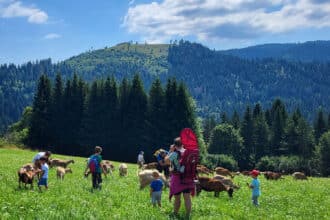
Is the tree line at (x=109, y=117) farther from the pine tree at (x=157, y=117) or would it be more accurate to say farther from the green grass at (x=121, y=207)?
the green grass at (x=121, y=207)

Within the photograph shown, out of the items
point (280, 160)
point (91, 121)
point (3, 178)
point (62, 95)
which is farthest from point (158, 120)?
point (3, 178)

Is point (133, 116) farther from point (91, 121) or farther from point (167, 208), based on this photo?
point (167, 208)

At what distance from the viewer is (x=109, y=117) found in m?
88.9

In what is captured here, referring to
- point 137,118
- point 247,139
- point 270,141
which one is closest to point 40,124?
point 137,118

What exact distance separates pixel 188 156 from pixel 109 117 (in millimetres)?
76047

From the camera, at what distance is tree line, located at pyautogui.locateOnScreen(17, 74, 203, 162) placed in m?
84.2

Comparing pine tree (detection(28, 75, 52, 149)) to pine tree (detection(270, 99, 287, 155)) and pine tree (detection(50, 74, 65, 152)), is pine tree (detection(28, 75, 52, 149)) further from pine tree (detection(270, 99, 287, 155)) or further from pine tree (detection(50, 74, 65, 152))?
pine tree (detection(270, 99, 287, 155))

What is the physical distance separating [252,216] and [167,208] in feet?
10.3

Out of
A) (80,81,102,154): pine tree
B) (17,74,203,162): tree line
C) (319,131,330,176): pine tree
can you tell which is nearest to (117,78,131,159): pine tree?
(17,74,203,162): tree line

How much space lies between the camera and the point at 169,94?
86562 millimetres

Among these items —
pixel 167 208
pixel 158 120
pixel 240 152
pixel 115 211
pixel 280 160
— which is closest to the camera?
pixel 115 211

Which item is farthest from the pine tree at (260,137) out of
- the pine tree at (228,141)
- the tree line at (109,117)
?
the tree line at (109,117)

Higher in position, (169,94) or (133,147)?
(169,94)

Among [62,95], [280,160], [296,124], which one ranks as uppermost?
[62,95]
